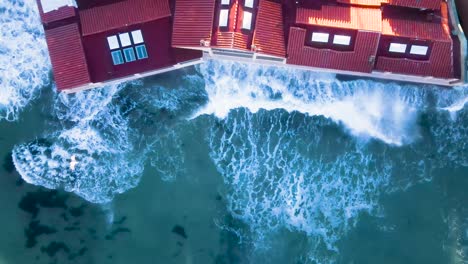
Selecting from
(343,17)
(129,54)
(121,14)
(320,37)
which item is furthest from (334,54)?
(121,14)

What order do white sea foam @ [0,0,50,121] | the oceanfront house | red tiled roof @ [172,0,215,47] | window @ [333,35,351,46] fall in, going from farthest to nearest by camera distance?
white sea foam @ [0,0,50,121] < window @ [333,35,351,46] < the oceanfront house < red tiled roof @ [172,0,215,47]

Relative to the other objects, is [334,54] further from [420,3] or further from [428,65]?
[420,3]

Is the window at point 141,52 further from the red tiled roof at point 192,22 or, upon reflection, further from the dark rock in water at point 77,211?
the dark rock in water at point 77,211

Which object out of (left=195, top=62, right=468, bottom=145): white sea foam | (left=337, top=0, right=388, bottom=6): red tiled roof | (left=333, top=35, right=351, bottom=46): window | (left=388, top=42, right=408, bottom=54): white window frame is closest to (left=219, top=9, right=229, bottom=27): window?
(left=195, top=62, right=468, bottom=145): white sea foam

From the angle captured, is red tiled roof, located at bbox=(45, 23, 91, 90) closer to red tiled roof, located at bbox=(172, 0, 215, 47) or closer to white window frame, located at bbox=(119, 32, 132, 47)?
white window frame, located at bbox=(119, 32, 132, 47)

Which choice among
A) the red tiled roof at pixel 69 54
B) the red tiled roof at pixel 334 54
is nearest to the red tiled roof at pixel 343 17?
the red tiled roof at pixel 334 54

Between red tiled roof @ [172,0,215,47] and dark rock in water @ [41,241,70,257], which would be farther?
dark rock in water @ [41,241,70,257]

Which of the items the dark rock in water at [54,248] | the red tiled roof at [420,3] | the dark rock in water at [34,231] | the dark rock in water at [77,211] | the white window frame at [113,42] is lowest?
the dark rock in water at [54,248]
